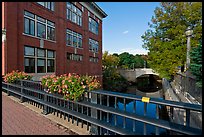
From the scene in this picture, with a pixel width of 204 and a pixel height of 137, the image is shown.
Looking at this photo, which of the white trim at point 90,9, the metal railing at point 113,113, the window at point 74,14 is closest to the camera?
the metal railing at point 113,113

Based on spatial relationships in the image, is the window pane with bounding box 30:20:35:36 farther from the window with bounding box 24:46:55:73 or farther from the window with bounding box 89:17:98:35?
the window with bounding box 89:17:98:35

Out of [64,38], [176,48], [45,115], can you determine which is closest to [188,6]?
[176,48]

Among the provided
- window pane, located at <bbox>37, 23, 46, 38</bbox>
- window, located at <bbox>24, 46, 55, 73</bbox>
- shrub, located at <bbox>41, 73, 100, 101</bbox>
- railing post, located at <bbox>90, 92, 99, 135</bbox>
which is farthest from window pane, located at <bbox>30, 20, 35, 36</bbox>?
railing post, located at <bbox>90, 92, 99, 135</bbox>

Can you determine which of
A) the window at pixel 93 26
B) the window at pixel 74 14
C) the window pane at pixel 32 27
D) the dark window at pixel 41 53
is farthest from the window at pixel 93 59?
the window pane at pixel 32 27

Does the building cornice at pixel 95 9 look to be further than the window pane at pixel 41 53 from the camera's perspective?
Yes

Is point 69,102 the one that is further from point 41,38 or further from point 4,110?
point 41,38

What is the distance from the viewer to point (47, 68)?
53.5 ft

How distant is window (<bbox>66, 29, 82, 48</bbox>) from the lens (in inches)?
810

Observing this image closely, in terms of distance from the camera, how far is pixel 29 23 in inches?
546

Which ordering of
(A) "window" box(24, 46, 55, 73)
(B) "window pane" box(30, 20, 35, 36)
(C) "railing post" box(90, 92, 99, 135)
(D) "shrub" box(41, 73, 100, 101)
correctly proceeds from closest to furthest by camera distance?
(C) "railing post" box(90, 92, 99, 135)
(D) "shrub" box(41, 73, 100, 101)
(A) "window" box(24, 46, 55, 73)
(B) "window pane" box(30, 20, 35, 36)

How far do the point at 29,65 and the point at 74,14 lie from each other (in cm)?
1146

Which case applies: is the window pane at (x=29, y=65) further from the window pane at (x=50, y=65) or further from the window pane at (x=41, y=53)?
the window pane at (x=50, y=65)

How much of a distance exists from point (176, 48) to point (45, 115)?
13.3 meters

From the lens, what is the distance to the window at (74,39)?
20.6 metres
